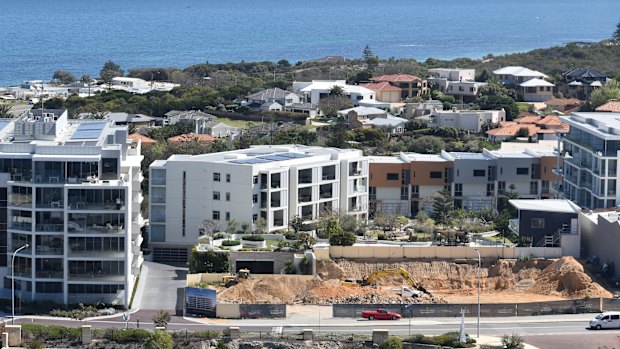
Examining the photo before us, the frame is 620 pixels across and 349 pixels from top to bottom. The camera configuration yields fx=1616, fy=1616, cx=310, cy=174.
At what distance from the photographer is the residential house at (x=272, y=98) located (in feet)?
393

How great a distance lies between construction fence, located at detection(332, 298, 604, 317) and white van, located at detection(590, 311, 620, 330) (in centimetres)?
228

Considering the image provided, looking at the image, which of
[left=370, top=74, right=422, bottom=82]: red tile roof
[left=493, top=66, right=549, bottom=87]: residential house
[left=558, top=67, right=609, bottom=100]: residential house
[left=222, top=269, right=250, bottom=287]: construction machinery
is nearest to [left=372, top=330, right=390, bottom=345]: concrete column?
[left=222, top=269, right=250, bottom=287]: construction machinery

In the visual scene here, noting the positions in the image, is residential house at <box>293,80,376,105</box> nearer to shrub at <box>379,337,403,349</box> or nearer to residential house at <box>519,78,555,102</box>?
residential house at <box>519,78,555,102</box>

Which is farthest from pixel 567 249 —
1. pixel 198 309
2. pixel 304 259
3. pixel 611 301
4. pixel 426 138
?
pixel 426 138

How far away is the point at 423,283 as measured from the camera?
220ft

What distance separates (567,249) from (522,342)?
457 inches

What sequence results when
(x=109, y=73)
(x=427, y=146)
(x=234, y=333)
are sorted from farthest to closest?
1. (x=109, y=73)
2. (x=427, y=146)
3. (x=234, y=333)

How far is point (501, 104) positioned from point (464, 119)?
29.0 ft

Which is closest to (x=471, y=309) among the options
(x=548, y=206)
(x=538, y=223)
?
(x=538, y=223)

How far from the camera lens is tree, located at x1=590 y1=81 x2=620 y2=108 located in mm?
120750

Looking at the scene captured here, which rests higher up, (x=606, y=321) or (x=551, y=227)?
(x=551, y=227)

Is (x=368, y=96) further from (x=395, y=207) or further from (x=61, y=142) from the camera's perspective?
(x=61, y=142)

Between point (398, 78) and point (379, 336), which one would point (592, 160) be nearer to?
point (379, 336)

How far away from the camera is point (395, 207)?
271 feet
